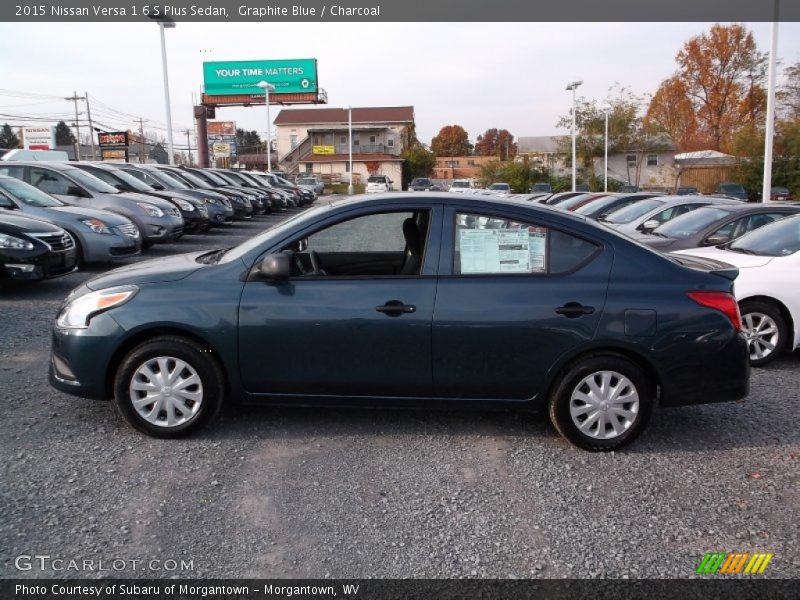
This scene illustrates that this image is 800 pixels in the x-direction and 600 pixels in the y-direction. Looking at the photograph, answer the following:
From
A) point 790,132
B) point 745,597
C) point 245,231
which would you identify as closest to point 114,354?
point 745,597

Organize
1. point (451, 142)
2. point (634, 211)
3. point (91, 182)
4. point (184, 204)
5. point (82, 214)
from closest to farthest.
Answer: point (82, 214), point (91, 182), point (634, 211), point (184, 204), point (451, 142)

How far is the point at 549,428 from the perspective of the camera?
4.94 metres

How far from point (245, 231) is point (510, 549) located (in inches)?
689

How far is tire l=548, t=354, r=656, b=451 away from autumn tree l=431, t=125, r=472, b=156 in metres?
105

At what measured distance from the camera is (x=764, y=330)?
647 cm

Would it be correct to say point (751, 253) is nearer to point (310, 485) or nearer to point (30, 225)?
point (310, 485)

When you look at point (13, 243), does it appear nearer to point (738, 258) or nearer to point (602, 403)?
point (602, 403)

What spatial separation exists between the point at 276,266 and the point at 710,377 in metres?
2.86

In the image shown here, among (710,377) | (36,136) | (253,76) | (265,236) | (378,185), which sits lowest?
(710,377)

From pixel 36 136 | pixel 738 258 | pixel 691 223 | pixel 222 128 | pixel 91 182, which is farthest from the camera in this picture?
pixel 222 128

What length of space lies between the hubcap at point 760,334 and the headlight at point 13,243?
8.16 meters

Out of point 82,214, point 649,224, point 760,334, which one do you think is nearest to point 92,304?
point 760,334

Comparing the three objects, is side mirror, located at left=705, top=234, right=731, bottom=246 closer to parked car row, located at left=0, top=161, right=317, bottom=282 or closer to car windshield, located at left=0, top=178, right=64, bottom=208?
parked car row, located at left=0, top=161, right=317, bottom=282

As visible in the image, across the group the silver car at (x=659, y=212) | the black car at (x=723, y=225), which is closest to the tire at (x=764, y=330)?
the black car at (x=723, y=225)
